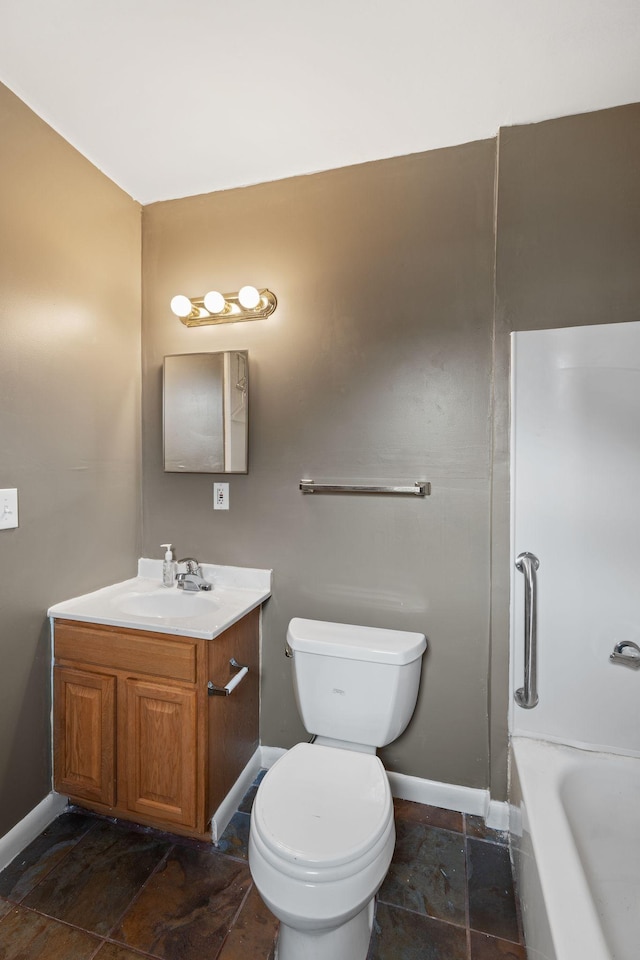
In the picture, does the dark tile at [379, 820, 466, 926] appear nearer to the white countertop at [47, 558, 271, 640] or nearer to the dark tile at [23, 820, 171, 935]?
the dark tile at [23, 820, 171, 935]

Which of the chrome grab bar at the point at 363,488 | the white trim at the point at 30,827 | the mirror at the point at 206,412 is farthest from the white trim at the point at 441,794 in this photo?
the mirror at the point at 206,412

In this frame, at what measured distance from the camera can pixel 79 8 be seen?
1.24m

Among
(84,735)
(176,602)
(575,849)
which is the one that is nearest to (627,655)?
(575,849)

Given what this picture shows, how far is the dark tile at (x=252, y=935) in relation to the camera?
1248 millimetres

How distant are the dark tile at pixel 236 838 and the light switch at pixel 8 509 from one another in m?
1.29

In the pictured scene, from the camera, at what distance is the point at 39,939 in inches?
49.9

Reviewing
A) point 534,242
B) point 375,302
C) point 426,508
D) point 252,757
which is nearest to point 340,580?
point 426,508

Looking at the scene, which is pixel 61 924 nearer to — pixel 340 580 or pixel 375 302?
pixel 340 580

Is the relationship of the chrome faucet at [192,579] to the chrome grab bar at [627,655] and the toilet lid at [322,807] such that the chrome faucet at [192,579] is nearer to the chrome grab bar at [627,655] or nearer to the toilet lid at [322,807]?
the toilet lid at [322,807]

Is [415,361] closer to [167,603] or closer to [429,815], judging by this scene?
[167,603]

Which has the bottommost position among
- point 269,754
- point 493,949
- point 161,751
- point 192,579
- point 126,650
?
point 493,949

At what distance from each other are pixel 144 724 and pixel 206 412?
1176 mm

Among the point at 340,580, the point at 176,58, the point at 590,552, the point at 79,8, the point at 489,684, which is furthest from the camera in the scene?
the point at 340,580

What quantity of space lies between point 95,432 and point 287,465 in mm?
791
